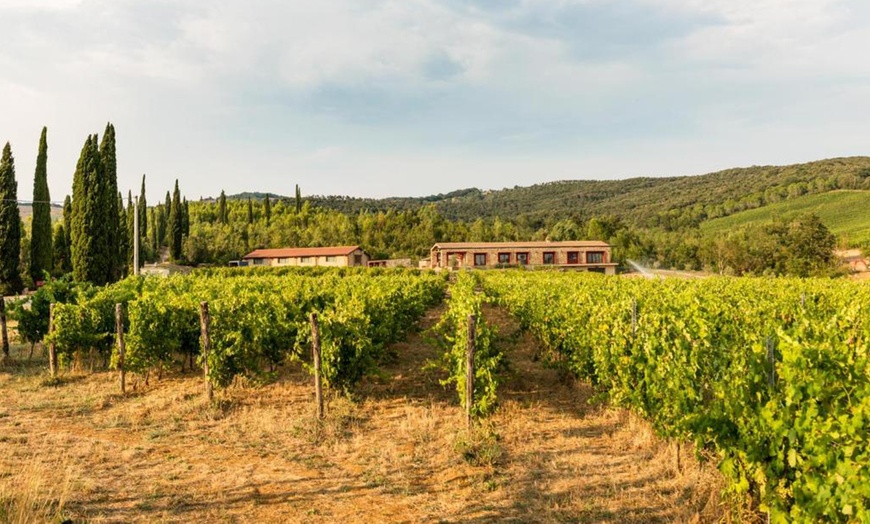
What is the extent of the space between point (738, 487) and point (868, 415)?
138 cm

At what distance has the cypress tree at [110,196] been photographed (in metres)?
31.5

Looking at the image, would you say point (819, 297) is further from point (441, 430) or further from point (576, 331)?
point (441, 430)

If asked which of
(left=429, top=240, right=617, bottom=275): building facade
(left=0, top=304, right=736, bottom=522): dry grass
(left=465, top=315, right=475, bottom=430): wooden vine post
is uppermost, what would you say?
(left=429, top=240, right=617, bottom=275): building facade

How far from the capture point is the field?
279ft

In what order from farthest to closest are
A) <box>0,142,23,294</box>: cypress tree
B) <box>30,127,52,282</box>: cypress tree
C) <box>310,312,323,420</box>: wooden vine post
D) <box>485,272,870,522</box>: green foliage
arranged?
<box>30,127,52,282</box>: cypress tree → <box>0,142,23,294</box>: cypress tree → <box>310,312,323,420</box>: wooden vine post → <box>485,272,870,522</box>: green foliage

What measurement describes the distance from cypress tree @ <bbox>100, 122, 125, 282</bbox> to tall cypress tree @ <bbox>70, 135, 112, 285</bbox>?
126mm

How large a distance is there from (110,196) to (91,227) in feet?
10.7

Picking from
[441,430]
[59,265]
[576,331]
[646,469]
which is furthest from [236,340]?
[59,265]

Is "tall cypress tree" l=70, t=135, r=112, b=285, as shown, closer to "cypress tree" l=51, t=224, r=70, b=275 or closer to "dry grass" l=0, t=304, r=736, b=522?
"cypress tree" l=51, t=224, r=70, b=275

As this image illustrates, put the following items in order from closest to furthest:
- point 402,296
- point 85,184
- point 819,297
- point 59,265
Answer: point 402,296 → point 819,297 → point 85,184 → point 59,265

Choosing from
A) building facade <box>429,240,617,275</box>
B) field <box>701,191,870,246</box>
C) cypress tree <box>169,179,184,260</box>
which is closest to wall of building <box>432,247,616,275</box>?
building facade <box>429,240,617,275</box>

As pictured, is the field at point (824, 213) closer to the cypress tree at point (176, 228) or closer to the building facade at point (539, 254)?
the building facade at point (539, 254)

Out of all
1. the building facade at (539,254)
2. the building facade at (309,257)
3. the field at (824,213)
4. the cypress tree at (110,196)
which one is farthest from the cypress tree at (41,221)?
the field at (824,213)

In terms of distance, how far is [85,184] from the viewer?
104 feet
